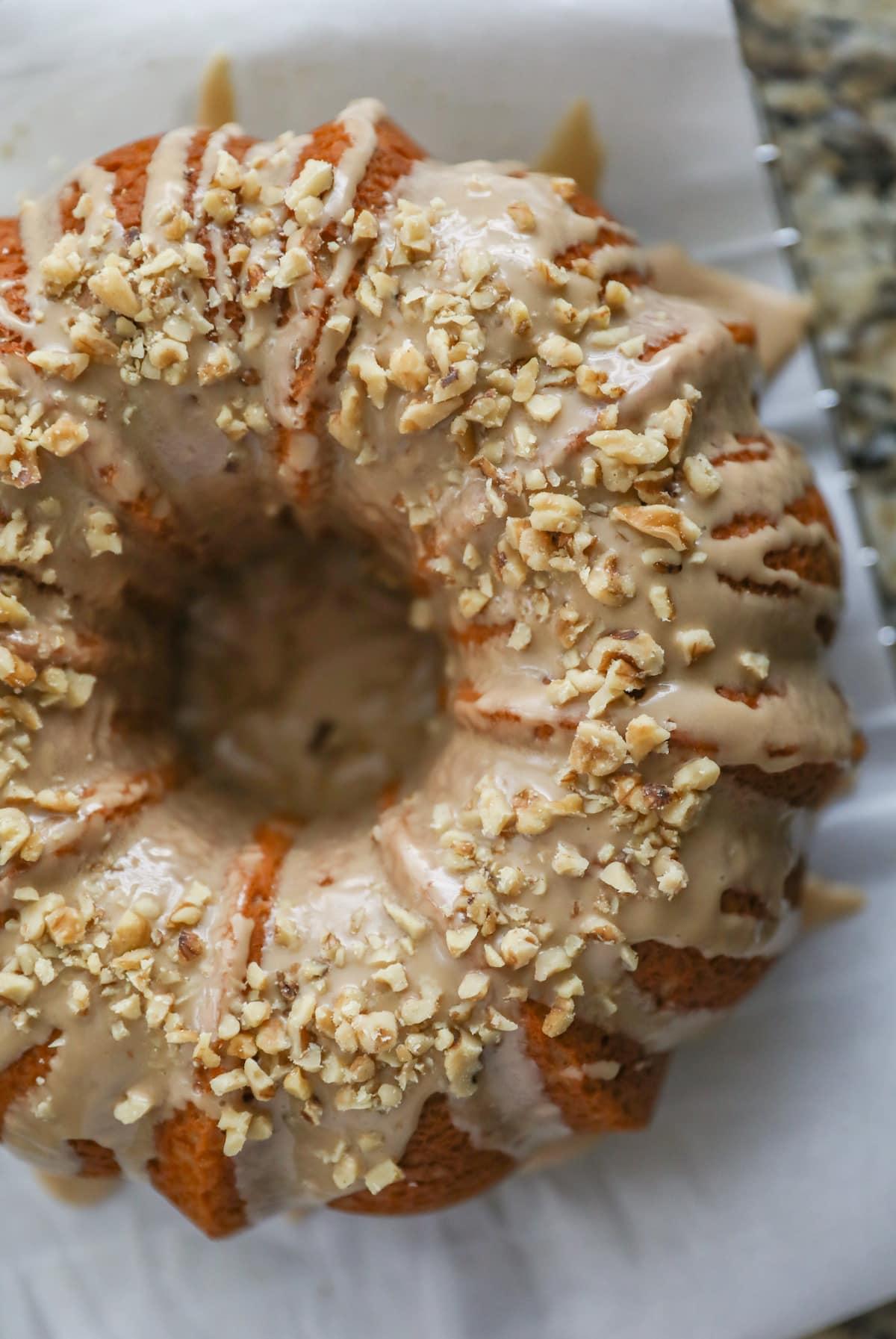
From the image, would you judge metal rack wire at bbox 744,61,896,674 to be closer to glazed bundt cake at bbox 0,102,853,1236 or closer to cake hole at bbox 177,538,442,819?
glazed bundt cake at bbox 0,102,853,1236

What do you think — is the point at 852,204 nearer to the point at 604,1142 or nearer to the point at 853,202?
the point at 853,202

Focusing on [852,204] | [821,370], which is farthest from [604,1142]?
[852,204]

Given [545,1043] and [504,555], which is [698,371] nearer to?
[504,555]

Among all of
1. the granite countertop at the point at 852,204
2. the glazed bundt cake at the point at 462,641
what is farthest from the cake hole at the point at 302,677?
the granite countertop at the point at 852,204

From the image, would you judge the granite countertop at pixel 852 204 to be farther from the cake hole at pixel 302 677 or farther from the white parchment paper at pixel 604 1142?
the cake hole at pixel 302 677

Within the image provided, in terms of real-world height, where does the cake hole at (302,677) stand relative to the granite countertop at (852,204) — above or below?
below

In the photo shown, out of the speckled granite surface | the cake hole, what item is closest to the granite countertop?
the speckled granite surface

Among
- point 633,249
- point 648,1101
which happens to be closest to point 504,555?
point 633,249
